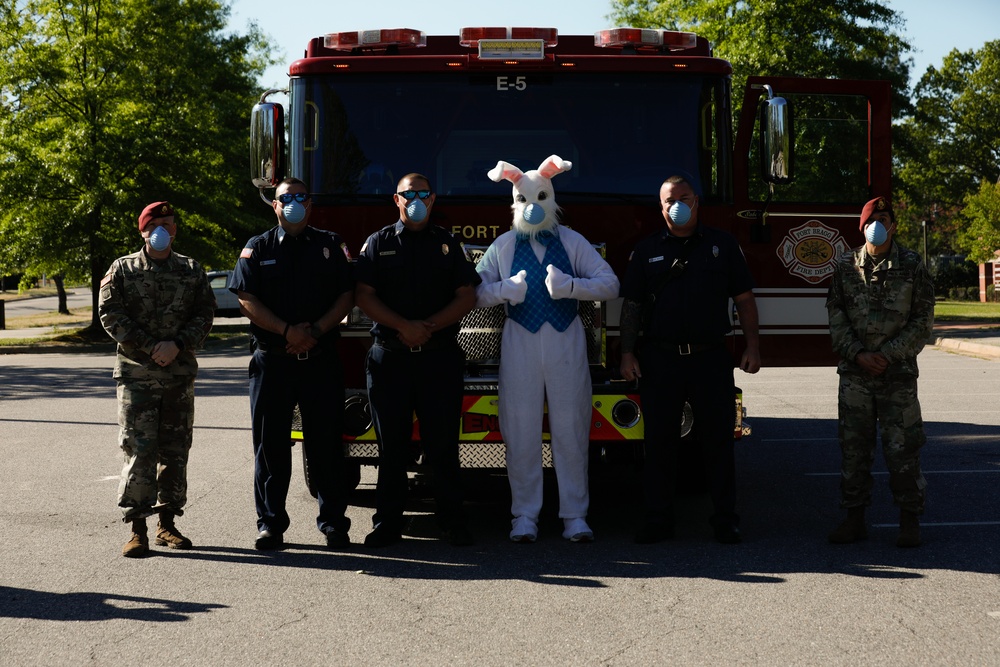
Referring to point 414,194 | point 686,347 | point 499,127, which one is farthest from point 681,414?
point 499,127

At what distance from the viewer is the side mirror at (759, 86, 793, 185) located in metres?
6.30

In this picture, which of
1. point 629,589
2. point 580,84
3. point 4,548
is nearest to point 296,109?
point 580,84

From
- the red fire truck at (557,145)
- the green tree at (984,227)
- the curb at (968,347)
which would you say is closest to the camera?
the red fire truck at (557,145)

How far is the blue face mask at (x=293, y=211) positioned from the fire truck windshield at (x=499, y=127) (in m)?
0.60

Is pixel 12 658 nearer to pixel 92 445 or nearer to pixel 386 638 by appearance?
→ pixel 386 638

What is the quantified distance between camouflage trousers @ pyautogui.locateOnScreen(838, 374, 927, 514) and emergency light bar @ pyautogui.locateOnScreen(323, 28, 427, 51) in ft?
10.4

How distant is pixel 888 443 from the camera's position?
598 centimetres

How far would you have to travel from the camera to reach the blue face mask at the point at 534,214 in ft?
19.9

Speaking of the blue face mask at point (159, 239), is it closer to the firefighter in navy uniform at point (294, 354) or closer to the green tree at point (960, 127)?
the firefighter in navy uniform at point (294, 354)

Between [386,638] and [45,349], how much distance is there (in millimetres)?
21700

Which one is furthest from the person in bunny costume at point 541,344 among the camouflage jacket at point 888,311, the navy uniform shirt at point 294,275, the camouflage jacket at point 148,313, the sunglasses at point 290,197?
the camouflage jacket at point 148,313

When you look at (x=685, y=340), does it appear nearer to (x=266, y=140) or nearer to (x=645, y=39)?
(x=645, y=39)

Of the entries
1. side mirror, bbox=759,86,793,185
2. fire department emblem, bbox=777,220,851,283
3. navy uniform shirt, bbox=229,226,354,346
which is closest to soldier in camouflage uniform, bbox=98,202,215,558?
navy uniform shirt, bbox=229,226,354,346

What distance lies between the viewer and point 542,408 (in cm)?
613
